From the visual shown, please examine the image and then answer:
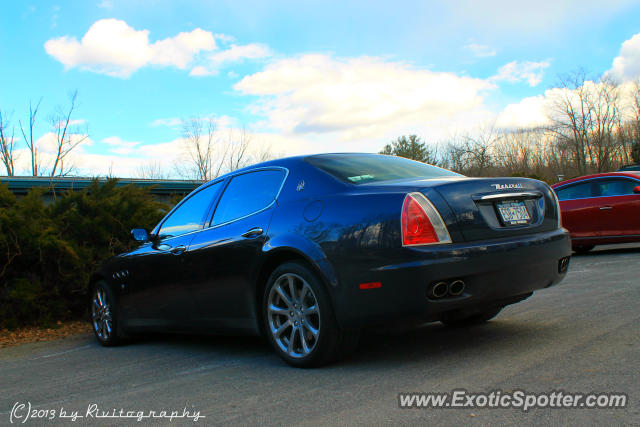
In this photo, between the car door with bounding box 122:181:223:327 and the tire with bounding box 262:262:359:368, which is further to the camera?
the car door with bounding box 122:181:223:327

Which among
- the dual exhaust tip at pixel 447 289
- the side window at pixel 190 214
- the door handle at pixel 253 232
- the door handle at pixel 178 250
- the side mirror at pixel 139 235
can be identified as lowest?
the dual exhaust tip at pixel 447 289

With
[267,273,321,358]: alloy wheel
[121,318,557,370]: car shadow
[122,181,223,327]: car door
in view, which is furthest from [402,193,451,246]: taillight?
[122,181,223,327]: car door

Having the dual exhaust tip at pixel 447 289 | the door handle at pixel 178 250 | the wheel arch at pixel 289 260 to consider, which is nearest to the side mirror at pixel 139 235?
the door handle at pixel 178 250

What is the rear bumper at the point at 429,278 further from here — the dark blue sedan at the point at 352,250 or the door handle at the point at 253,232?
the door handle at the point at 253,232

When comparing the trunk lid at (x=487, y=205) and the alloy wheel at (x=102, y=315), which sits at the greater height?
the trunk lid at (x=487, y=205)

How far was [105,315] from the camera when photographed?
6.49 metres

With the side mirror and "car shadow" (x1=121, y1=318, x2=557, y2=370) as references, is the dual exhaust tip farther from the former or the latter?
the side mirror

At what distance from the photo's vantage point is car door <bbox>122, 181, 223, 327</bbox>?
534 centimetres

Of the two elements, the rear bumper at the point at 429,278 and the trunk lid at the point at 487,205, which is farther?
the trunk lid at the point at 487,205

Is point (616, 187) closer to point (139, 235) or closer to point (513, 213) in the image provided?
point (513, 213)

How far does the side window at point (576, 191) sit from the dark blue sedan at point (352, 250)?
22.4 ft

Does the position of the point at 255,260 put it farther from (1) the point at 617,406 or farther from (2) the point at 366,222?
(1) the point at 617,406

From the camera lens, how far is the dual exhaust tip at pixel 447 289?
3.70m

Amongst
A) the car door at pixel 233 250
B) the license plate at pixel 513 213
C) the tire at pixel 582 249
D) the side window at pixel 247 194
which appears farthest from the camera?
the tire at pixel 582 249
